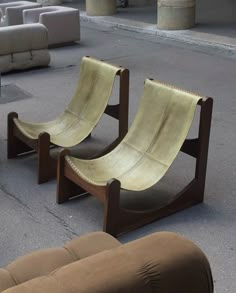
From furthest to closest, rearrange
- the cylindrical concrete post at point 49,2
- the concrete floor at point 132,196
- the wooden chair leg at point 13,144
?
the cylindrical concrete post at point 49,2, the wooden chair leg at point 13,144, the concrete floor at point 132,196

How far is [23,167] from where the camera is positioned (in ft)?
14.6

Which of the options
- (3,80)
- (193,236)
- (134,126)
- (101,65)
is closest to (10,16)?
(3,80)

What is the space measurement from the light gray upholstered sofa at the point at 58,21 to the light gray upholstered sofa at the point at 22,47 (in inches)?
48.6

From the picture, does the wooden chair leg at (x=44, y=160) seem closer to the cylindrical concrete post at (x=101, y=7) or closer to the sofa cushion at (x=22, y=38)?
the sofa cushion at (x=22, y=38)

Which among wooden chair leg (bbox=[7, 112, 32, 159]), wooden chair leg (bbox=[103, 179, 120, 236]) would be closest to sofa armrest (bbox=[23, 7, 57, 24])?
wooden chair leg (bbox=[7, 112, 32, 159])

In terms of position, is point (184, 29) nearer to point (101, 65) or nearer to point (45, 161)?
point (101, 65)

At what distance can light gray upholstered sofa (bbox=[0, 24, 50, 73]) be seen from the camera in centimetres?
746

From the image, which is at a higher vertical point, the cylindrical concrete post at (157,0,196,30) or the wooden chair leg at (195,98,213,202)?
the cylindrical concrete post at (157,0,196,30)

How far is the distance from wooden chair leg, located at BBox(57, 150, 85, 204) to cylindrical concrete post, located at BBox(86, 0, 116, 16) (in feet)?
29.1

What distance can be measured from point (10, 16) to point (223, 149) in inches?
257

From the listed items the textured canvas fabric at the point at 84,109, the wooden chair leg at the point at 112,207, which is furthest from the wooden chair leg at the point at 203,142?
the textured canvas fabric at the point at 84,109

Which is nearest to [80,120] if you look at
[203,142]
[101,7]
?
[203,142]

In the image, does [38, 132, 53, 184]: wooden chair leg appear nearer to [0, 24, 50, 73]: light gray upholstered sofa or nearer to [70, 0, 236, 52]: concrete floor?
[0, 24, 50, 73]: light gray upholstered sofa

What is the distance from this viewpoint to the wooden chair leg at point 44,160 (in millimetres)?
4020
